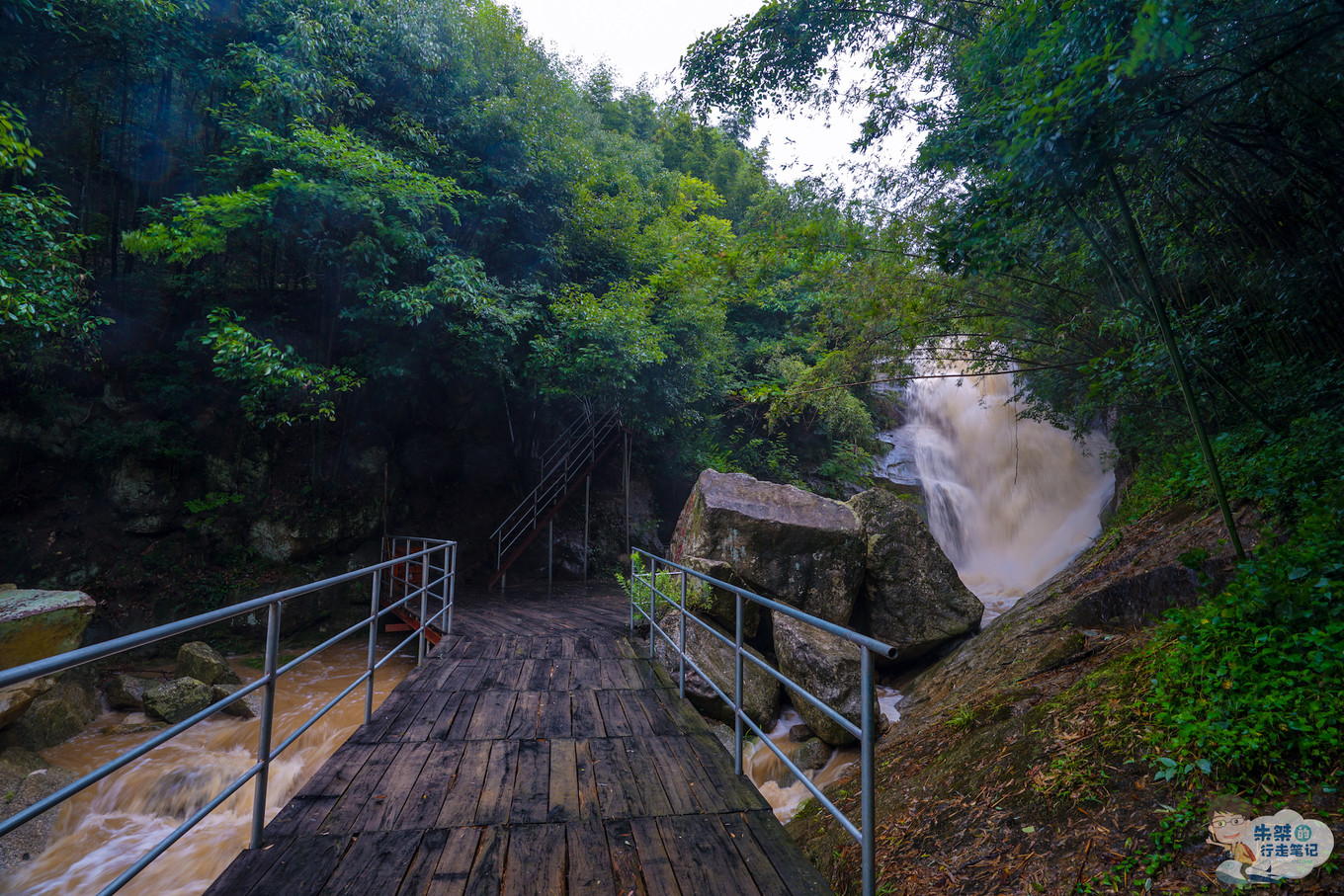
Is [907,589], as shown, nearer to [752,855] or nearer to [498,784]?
[752,855]

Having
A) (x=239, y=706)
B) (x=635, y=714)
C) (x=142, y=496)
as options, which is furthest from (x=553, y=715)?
(x=142, y=496)

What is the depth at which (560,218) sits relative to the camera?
35.7ft

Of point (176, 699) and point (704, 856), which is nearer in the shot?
point (704, 856)

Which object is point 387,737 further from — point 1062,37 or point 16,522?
point 16,522

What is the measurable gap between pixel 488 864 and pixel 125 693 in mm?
8051

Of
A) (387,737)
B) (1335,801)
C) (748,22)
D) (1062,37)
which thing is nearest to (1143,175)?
(1062,37)

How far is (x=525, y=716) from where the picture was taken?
365cm

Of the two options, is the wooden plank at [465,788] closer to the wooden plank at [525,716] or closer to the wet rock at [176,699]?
the wooden plank at [525,716]

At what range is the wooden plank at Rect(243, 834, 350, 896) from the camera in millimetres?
1886

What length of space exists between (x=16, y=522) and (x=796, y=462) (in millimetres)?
14725

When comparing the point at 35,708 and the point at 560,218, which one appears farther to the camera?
the point at 560,218

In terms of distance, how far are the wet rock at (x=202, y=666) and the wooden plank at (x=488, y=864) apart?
7.46 meters

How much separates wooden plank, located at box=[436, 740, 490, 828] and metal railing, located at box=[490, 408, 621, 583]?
8312 millimetres

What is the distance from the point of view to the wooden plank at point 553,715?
3389 mm
